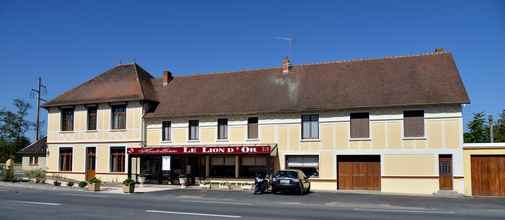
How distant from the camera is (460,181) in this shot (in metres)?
26.9

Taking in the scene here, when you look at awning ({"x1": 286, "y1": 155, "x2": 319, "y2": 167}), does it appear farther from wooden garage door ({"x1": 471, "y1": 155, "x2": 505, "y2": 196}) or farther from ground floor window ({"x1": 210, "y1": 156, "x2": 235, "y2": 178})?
wooden garage door ({"x1": 471, "y1": 155, "x2": 505, "y2": 196})

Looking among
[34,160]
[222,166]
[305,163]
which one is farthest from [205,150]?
[34,160]

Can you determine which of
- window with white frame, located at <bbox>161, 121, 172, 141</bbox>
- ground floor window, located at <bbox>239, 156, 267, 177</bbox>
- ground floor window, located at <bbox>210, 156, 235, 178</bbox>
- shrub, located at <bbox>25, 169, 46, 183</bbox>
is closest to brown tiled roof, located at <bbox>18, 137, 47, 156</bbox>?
shrub, located at <bbox>25, 169, 46, 183</bbox>

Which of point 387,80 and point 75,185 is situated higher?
point 387,80

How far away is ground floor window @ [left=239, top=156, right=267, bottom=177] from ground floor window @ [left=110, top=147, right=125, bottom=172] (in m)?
9.20

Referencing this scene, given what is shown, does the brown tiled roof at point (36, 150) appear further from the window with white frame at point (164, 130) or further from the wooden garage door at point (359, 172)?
the wooden garage door at point (359, 172)

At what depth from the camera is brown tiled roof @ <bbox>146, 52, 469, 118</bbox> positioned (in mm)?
29031

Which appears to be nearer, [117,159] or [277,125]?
[277,125]

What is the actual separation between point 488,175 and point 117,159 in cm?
2431

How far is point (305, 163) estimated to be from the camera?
30938 millimetres

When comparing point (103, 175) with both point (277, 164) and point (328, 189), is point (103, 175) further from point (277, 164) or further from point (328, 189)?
point (328, 189)

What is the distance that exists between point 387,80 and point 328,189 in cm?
764

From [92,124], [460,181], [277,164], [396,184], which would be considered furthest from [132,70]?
[460,181]

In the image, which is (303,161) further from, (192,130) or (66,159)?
(66,159)
